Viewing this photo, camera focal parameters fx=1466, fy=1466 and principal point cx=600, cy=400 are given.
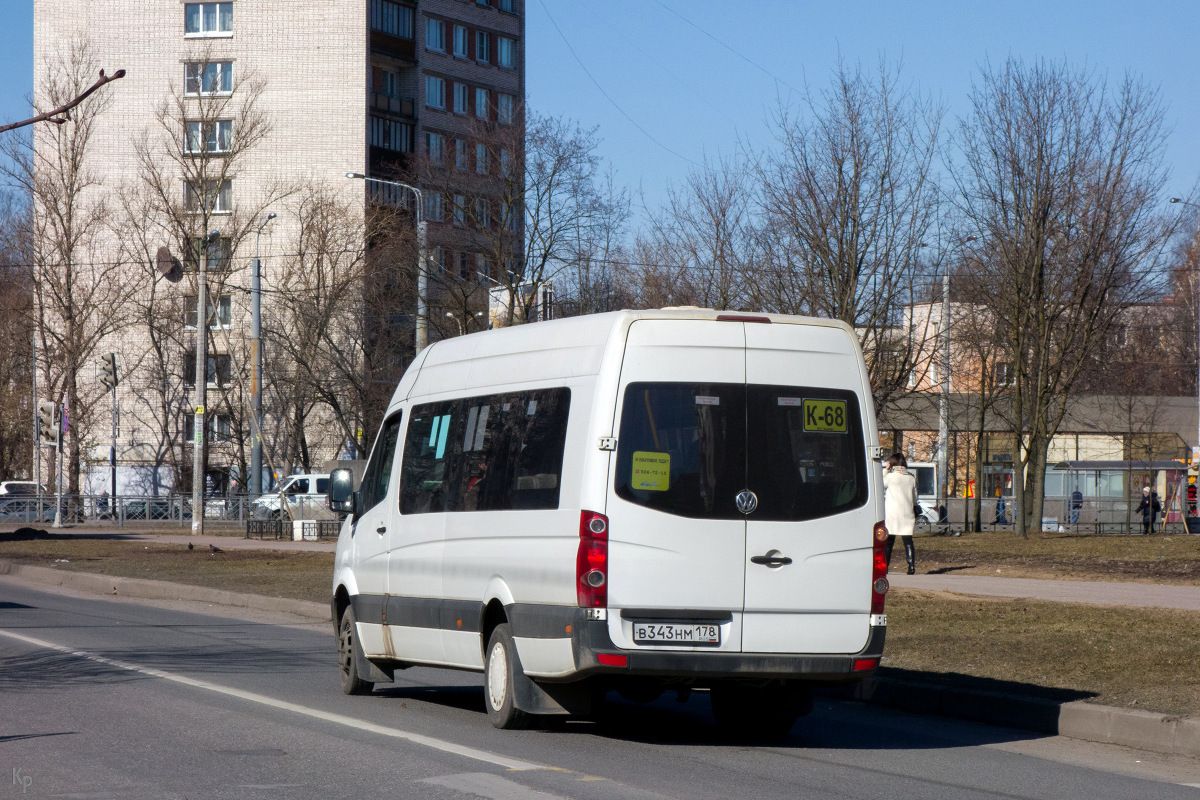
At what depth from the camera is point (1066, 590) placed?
18.1 metres

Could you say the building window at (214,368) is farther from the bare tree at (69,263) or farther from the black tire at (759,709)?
the black tire at (759,709)

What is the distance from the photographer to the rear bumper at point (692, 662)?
7.89m

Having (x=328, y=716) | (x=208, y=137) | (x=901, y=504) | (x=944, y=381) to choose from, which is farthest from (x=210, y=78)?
(x=328, y=716)

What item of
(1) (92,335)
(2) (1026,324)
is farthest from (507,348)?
(1) (92,335)

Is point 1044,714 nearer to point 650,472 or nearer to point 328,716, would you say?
Answer: point 650,472

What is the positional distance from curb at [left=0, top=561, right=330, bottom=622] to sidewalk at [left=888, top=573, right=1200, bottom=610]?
24.8 feet

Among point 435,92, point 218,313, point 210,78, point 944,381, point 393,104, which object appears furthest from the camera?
point 435,92

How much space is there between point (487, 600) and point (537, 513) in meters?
0.74

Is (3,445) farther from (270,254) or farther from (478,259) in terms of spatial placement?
(478,259)

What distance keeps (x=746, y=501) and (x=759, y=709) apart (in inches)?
63.9

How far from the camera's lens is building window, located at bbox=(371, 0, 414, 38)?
6650cm

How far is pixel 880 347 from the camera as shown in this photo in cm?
3180

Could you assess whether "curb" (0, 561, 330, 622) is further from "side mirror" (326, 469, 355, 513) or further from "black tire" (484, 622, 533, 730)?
"black tire" (484, 622, 533, 730)

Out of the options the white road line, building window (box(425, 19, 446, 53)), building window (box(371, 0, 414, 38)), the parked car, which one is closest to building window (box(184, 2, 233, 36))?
building window (box(371, 0, 414, 38))
